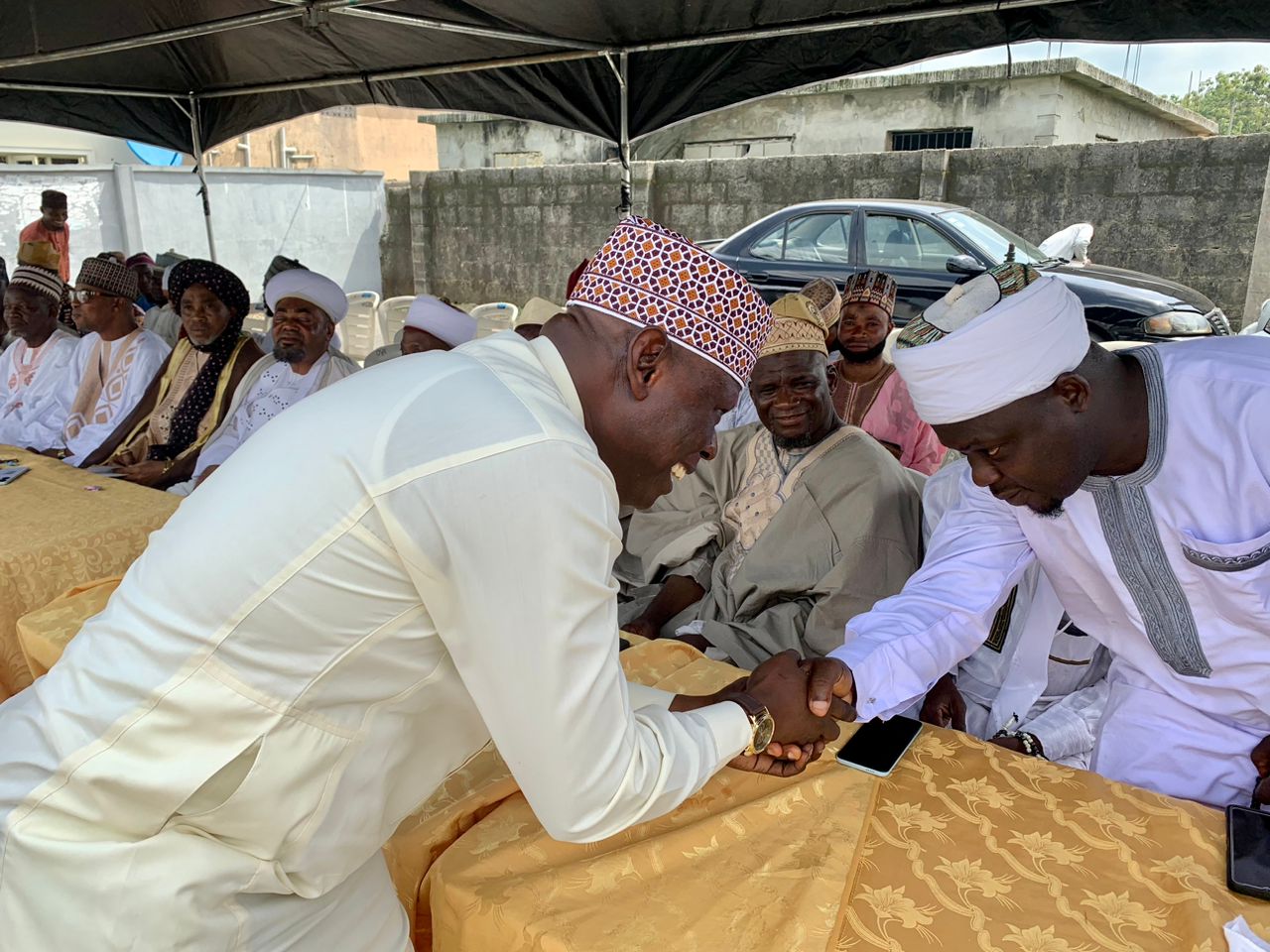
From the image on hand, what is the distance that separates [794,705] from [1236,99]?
50382mm

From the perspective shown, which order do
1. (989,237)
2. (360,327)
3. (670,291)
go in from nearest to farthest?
(670,291) < (989,237) < (360,327)

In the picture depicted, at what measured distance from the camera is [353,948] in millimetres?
1333

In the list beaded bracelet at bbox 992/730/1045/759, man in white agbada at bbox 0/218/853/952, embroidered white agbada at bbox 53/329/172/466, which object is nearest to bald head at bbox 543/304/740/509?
man in white agbada at bbox 0/218/853/952

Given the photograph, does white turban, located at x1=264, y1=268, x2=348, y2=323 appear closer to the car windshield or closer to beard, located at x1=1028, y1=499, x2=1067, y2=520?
beard, located at x1=1028, y1=499, x2=1067, y2=520

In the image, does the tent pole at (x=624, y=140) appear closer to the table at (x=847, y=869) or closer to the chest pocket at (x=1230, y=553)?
the chest pocket at (x=1230, y=553)

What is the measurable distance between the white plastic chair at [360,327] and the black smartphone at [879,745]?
10541 millimetres

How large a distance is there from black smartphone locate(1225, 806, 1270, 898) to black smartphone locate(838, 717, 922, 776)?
0.56 m

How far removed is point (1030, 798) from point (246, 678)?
1389mm

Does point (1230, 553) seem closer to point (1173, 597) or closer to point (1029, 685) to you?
point (1173, 597)

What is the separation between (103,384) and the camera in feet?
17.9

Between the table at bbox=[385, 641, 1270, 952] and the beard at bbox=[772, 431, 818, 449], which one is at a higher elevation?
the beard at bbox=[772, 431, 818, 449]

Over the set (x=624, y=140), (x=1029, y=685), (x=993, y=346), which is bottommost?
(x=1029, y=685)

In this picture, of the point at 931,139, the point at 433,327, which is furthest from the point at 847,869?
the point at 931,139

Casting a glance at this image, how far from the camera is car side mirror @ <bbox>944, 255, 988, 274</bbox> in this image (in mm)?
7863
